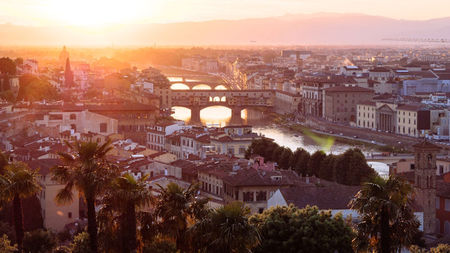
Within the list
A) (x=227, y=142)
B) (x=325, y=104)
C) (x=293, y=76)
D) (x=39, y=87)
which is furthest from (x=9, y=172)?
(x=293, y=76)

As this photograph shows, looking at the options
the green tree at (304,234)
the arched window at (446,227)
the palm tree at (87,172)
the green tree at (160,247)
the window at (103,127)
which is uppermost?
the palm tree at (87,172)

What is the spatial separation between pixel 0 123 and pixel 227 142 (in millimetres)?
6134

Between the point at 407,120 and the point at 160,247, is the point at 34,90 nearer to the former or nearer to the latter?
the point at 407,120

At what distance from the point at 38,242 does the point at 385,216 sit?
4107mm

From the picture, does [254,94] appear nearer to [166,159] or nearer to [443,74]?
[443,74]

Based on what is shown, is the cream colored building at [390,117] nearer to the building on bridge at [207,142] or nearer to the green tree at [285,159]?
the building on bridge at [207,142]

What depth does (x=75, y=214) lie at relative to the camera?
13453 mm

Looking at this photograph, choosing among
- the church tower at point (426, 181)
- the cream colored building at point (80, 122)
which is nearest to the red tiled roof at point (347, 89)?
the cream colored building at point (80, 122)

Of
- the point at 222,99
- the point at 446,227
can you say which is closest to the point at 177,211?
the point at 446,227

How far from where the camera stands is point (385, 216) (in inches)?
308

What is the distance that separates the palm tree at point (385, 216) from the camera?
25.7 ft

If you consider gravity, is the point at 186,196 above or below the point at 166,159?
above

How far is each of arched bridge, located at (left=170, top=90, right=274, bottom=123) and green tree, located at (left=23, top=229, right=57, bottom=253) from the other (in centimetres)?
3167

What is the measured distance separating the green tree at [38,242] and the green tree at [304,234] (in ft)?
8.18
